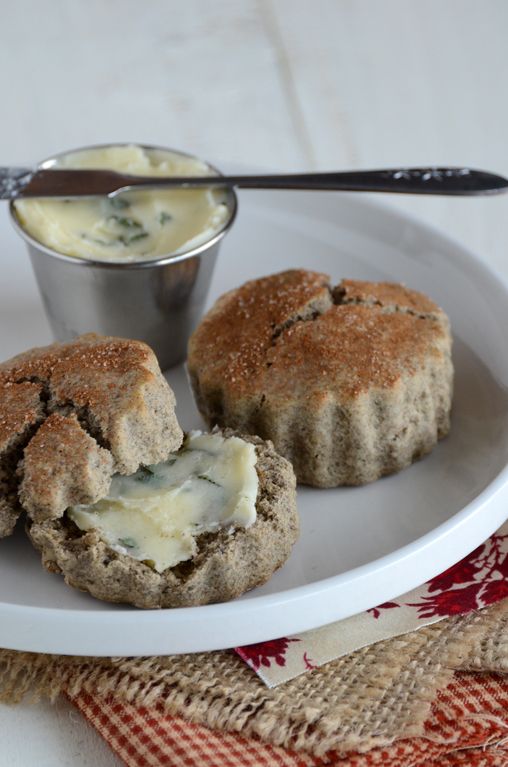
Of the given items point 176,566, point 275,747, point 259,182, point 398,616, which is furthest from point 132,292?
point 275,747

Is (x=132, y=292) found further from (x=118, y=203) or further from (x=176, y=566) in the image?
(x=176, y=566)

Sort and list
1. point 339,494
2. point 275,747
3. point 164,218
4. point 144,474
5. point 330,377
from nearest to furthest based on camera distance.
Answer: point 275,747
point 144,474
point 330,377
point 339,494
point 164,218

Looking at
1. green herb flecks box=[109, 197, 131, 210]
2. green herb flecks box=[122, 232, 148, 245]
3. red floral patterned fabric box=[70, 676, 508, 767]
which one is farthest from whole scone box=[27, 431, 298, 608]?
green herb flecks box=[109, 197, 131, 210]

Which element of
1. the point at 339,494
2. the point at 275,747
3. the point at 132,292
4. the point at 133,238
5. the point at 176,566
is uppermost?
the point at 133,238

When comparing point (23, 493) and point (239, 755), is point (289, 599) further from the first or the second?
point (23, 493)

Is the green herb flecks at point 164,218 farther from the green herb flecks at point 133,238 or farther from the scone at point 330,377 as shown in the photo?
the scone at point 330,377

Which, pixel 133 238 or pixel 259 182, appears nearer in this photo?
pixel 133 238
